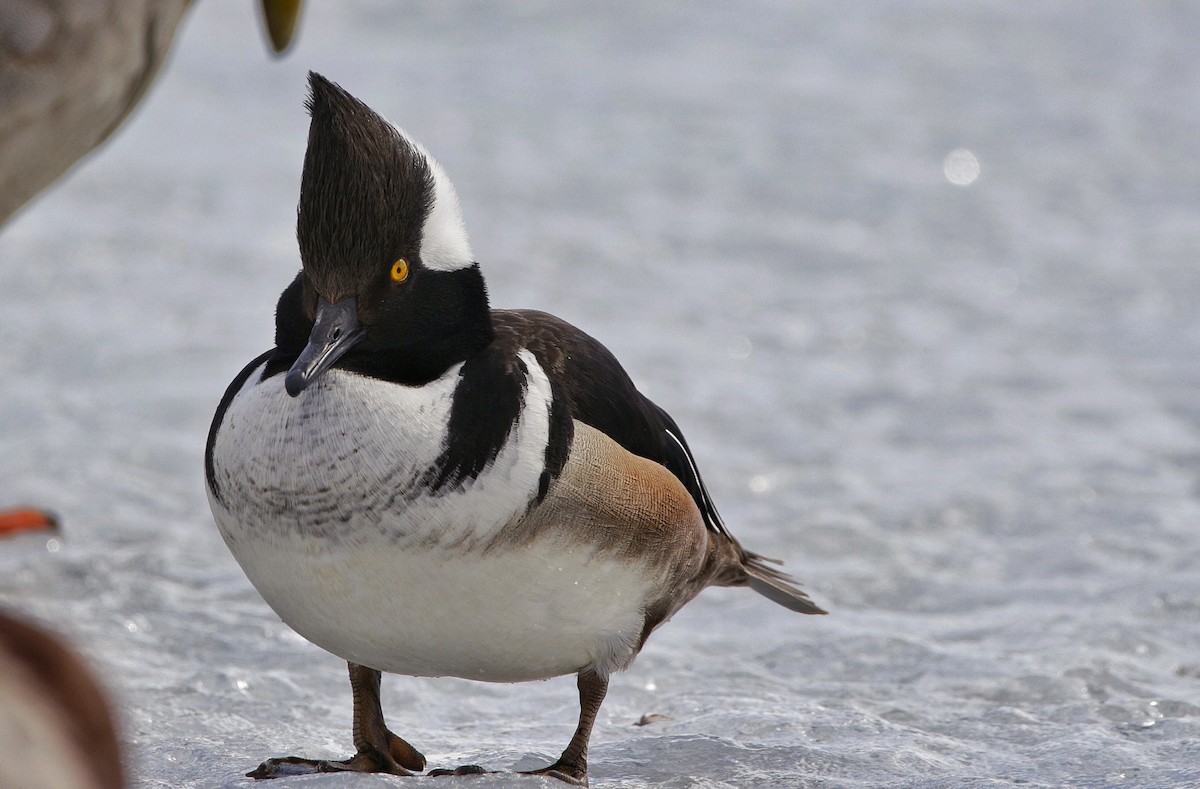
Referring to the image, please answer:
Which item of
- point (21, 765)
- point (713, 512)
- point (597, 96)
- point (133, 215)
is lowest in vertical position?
point (21, 765)

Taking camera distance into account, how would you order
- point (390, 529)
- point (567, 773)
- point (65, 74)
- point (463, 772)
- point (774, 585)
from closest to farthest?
point (65, 74)
point (390, 529)
point (463, 772)
point (567, 773)
point (774, 585)

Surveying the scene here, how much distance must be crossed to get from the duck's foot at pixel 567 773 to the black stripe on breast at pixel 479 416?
825mm

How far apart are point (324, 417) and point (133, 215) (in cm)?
711

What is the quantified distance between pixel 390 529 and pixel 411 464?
0.15 metres

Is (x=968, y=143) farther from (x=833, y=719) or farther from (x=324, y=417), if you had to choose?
(x=324, y=417)

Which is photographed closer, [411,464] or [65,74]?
[65,74]

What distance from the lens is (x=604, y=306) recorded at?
9.01 m

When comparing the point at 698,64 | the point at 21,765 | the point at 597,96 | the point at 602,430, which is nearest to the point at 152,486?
the point at 602,430

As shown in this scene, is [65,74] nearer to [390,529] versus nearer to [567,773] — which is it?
[390,529]

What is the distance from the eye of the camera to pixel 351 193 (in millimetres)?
3418

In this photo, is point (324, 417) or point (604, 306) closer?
point (324, 417)

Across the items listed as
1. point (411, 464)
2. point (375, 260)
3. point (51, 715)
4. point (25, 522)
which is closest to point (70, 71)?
point (375, 260)

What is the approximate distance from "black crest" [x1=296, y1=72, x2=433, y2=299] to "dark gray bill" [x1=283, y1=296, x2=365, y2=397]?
0.04 metres

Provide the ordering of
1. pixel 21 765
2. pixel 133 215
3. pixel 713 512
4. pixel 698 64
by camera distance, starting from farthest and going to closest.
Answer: pixel 698 64 < pixel 133 215 < pixel 713 512 < pixel 21 765
